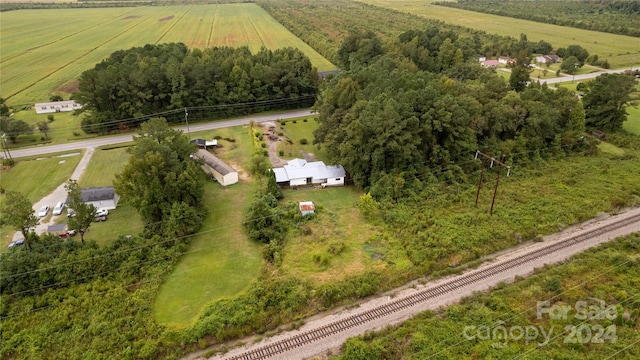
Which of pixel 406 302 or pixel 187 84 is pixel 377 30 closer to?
pixel 187 84

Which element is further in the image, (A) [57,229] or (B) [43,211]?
(B) [43,211]

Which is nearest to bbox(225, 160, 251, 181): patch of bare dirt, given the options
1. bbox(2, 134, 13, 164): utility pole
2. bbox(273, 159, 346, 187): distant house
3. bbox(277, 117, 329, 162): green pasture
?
bbox(273, 159, 346, 187): distant house

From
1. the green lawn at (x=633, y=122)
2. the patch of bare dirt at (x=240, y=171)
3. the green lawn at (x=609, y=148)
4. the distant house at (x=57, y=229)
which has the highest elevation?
the green lawn at (x=633, y=122)

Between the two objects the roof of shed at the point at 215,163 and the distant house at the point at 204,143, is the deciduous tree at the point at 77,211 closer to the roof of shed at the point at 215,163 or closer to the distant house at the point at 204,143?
the roof of shed at the point at 215,163

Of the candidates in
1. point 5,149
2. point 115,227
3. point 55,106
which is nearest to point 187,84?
point 55,106

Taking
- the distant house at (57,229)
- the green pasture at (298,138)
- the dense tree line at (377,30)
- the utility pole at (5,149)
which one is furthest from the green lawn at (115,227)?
Answer: the dense tree line at (377,30)

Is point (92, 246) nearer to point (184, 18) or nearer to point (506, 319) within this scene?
point (506, 319)
